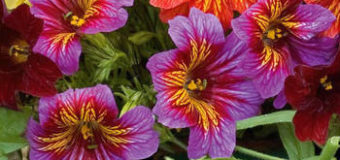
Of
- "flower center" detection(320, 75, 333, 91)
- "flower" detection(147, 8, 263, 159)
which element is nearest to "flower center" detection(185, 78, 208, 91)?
"flower" detection(147, 8, 263, 159)

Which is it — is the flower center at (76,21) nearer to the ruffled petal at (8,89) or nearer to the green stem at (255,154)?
the ruffled petal at (8,89)

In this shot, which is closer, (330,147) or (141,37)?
(330,147)

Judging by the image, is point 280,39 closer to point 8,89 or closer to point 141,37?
point 141,37

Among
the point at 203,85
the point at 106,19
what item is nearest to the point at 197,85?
the point at 203,85

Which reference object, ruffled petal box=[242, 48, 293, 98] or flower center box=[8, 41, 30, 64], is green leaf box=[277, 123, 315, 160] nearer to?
ruffled petal box=[242, 48, 293, 98]

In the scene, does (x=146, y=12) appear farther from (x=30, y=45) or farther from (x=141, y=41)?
(x=30, y=45)

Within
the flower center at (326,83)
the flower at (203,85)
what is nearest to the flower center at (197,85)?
the flower at (203,85)
